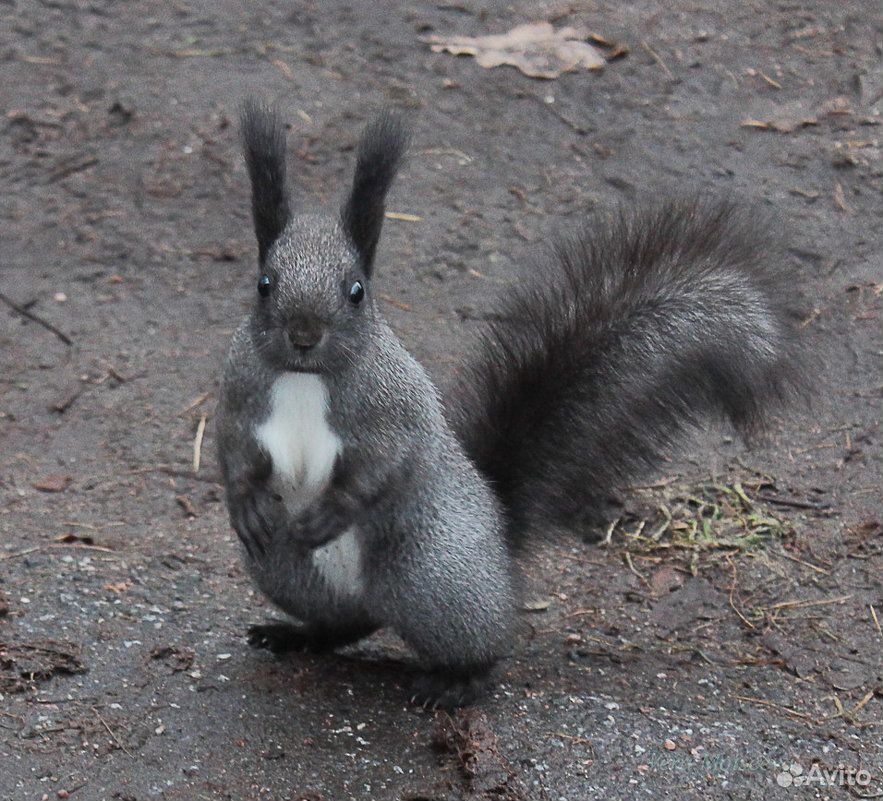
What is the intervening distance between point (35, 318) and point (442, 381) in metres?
1.37

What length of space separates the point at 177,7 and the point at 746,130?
243 cm

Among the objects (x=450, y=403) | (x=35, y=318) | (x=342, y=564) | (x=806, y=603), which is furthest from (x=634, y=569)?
(x=35, y=318)

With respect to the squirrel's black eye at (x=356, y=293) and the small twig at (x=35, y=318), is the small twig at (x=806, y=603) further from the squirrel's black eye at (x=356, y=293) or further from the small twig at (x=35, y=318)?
the small twig at (x=35, y=318)

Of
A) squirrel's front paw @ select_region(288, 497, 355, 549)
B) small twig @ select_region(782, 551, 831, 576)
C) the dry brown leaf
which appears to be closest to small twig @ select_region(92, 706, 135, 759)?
squirrel's front paw @ select_region(288, 497, 355, 549)

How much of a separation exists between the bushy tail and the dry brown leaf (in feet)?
8.34

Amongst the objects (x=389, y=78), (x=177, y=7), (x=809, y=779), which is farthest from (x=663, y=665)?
(x=177, y=7)

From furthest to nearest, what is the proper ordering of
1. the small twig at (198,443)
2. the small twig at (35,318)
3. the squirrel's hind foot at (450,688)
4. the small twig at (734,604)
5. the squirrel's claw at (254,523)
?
the small twig at (35,318) → the small twig at (198,443) → the small twig at (734,604) → the squirrel's hind foot at (450,688) → the squirrel's claw at (254,523)

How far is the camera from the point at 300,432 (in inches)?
110

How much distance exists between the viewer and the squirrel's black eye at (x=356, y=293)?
2756mm

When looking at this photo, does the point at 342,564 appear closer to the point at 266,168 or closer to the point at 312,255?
the point at 312,255

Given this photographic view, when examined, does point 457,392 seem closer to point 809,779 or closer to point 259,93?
point 809,779

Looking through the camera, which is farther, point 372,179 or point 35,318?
point 35,318

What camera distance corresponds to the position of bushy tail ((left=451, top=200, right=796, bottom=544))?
3080mm

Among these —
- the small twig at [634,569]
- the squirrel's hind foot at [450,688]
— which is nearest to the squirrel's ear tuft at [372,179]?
the squirrel's hind foot at [450,688]
